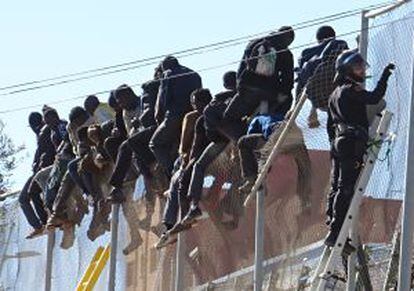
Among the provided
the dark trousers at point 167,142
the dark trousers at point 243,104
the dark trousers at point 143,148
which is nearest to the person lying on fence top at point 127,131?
the dark trousers at point 143,148

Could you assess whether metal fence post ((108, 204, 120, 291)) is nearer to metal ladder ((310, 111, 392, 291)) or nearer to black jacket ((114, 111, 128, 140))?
black jacket ((114, 111, 128, 140))

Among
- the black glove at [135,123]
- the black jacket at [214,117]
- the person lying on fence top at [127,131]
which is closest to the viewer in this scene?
the black jacket at [214,117]

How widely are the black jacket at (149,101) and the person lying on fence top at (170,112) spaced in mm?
314

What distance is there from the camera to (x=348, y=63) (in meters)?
11.8

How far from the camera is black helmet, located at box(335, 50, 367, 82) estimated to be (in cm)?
1176

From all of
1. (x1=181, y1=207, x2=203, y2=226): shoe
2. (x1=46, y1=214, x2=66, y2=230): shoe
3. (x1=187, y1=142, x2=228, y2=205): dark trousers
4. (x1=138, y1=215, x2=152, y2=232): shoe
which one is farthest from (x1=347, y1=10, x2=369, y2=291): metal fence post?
(x1=46, y1=214, x2=66, y2=230): shoe

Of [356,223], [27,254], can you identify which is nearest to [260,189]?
[356,223]

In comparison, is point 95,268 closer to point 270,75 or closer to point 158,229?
point 158,229

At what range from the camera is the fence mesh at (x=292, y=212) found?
12.0 meters

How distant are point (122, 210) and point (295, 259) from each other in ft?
12.0

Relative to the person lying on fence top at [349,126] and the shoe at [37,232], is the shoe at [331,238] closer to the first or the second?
the person lying on fence top at [349,126]

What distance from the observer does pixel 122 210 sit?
16203 millimetres

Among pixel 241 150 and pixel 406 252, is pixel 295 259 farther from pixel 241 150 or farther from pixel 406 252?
pixel 406 252

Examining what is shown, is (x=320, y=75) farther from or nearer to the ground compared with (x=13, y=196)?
farther from the ground
